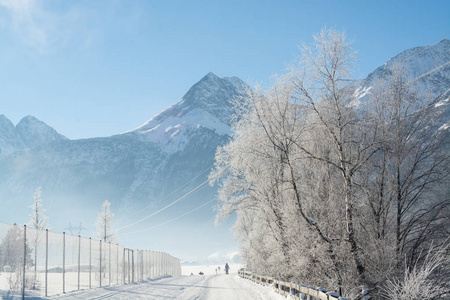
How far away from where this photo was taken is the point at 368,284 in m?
14.9

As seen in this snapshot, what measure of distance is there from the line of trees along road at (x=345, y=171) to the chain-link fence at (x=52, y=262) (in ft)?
32.1

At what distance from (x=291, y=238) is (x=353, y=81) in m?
6.71

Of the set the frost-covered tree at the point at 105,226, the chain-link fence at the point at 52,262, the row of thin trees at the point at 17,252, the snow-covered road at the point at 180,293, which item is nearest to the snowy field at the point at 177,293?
the snow-covered road at the point at 180,293

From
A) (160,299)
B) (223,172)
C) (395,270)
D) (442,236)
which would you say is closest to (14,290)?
(160,299)

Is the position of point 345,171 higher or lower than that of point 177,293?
higher

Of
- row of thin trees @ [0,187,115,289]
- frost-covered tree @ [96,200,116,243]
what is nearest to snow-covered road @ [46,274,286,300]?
row of thin trees @ [0,187,115,289]

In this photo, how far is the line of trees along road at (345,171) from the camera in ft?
50.0

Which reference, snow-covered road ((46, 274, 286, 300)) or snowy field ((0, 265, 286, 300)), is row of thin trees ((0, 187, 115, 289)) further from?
snow-covered road ((46, 274, 286, 300))

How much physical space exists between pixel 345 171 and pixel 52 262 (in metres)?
14.3

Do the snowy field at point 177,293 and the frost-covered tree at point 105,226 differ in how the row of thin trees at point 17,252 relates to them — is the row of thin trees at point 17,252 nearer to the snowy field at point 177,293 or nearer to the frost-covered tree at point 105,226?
the snowy field at point 177,293

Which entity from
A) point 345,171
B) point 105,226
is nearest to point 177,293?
point 345,171

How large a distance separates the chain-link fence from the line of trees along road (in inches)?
385

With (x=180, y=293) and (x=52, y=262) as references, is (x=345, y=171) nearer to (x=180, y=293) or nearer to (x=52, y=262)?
(x=180, y=293)

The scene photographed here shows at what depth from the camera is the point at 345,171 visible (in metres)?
14.9
